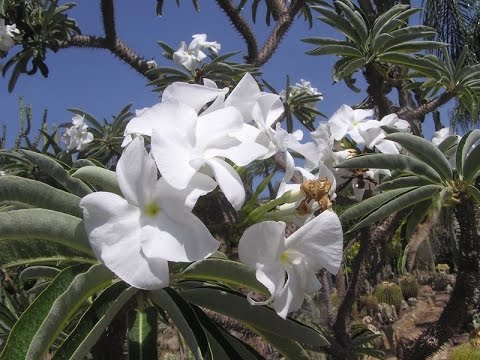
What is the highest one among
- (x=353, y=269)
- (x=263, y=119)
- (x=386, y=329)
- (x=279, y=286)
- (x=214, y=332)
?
(x=263, y=119)

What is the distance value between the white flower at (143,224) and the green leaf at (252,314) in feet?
0.72

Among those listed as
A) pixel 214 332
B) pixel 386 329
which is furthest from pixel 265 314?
pixel 386 329

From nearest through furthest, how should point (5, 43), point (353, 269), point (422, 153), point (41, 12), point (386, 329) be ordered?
point (422, 153)
point (353, 269)
point (5, 43)
point (41, 12)
point (386, 329)

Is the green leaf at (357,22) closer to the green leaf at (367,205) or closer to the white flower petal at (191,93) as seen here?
the green leaf at (367,205)

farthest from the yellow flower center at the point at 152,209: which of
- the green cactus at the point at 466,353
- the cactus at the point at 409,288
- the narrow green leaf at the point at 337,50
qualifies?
the cactus at the point at 409,288

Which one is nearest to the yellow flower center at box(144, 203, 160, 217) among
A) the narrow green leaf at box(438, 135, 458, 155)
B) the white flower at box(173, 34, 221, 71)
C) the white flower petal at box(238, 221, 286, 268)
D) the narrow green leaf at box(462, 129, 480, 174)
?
the white flower petal at box(238, 221, 286, 268)

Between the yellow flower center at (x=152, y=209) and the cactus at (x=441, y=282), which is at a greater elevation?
the yellow flower center at (x=152, y=209)

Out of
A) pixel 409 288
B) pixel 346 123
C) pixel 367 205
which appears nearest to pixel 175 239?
pixel 367 205

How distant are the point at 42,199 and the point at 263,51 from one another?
220 centimetres

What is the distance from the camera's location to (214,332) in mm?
853

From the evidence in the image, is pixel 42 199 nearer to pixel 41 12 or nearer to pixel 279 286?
pixel 279 286

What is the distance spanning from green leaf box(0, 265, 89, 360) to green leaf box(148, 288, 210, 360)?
0.11m

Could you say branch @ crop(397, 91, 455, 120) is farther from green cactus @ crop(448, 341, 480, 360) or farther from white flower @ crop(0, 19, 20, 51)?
green cactus @ crop(448, 341, 480, 360)

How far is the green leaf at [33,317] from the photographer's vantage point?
2.20ft
